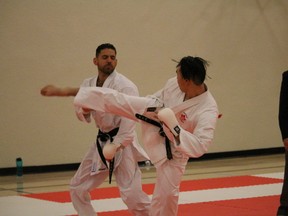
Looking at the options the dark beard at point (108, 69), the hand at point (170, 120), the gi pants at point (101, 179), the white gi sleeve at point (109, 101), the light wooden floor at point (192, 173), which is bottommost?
the light wooden floor at point (192, 173)

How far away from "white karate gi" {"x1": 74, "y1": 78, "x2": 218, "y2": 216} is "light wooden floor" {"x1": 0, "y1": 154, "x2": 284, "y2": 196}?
424cm

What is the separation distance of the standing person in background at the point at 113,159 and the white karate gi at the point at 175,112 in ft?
2.36

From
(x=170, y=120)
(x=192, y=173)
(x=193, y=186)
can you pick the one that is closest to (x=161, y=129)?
(x=170, y=120)

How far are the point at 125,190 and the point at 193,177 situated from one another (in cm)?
435

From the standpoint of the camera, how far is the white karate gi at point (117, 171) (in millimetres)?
5719

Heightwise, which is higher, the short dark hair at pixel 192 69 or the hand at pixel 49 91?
the short dark hair at pixel 192 69

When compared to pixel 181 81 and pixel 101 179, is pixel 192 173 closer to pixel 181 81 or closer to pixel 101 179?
pixel 101 179

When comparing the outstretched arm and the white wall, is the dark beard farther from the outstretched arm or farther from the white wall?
the white wall

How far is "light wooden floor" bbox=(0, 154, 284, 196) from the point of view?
9219mm

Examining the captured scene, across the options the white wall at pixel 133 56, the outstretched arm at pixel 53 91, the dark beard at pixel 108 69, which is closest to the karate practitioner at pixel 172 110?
the outstretched arm at pixel 53 91

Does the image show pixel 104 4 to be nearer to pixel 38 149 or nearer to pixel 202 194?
pixel 38 149

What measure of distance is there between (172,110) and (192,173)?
578 cm

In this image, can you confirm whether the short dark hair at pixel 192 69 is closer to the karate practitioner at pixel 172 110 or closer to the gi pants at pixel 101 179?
the karate practitioner at pixel 172 110

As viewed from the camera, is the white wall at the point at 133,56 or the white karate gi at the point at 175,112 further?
the white wall at the point at 133,56
